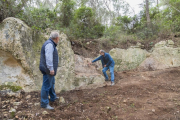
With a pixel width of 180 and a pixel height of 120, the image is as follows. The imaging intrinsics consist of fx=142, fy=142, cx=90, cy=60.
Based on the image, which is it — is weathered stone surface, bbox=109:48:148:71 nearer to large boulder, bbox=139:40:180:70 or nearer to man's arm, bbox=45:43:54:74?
large boulder, bbox=139:40:180:70

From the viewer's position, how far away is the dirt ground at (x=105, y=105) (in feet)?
9.64

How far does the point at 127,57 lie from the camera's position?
919cm

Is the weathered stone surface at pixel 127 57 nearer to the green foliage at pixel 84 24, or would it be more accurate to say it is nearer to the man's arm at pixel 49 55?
the green foliage at pixel 84 24

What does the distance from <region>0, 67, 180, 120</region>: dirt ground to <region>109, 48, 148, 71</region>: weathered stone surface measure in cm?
395

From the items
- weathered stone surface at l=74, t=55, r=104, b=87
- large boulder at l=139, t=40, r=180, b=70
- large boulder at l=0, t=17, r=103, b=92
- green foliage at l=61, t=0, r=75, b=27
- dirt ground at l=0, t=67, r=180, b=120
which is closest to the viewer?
dirt ground at l=0, t=67, r=180, b=120

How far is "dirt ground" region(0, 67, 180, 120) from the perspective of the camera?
116 inches

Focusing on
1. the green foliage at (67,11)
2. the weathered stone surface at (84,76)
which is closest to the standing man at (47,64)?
the weathered stone surface at (84,76)

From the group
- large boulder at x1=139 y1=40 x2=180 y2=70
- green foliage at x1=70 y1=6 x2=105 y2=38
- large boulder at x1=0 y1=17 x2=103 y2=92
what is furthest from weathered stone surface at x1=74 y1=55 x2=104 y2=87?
large boulder at x1=139 y1=40 x2=180 y2=70

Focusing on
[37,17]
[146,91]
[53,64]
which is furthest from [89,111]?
[37,17]

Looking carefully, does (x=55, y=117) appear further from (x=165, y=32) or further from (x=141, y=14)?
(x=141, y=14)

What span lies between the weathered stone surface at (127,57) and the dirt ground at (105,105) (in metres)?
3.95

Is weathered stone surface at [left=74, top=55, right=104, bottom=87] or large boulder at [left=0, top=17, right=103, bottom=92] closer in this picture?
large boulder at [left=0, top=17, right=103, bottom=92]

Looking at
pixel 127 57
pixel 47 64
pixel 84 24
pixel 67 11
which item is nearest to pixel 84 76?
pixel 47 64

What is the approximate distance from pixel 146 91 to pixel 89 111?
2.45m
